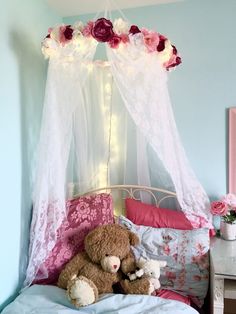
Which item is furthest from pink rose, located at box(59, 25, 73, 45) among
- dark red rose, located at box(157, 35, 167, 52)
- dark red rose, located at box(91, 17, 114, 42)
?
dark red rose, located at box(157, 35, 167, 52)

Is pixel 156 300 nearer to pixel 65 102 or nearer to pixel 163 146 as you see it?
pixel 163 146

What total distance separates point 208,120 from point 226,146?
259 millimetres

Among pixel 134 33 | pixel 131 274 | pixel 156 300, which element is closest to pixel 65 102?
pixel 134 33

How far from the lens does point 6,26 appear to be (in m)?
1.92

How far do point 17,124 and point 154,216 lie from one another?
1209mm

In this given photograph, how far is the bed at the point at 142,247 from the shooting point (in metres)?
1.72

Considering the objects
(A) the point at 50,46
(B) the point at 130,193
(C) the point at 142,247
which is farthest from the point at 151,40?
(C) the point at 142,247

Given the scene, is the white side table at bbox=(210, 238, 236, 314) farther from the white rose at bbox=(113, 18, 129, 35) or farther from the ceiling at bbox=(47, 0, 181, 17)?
the ceiling at bbox=(47, 0, 181, 17)

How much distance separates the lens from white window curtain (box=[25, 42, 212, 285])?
186 cm

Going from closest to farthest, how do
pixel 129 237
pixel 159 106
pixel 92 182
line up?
pixel 159 106 < pixel 129 237 < pixel 92 182

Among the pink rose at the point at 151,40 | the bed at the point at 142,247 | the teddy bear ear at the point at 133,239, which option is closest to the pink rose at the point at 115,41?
the pink rose at the point at 151,40

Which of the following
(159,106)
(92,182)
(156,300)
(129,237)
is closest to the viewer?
(156,300)

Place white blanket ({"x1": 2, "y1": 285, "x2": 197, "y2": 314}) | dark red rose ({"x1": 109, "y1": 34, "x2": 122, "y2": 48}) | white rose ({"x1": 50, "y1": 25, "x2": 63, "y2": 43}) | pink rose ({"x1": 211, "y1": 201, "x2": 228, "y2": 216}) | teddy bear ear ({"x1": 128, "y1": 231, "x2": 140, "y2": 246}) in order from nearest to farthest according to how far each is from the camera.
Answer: white blanket ({"x1": 2, "y1": 285, "x2": 197, "y2": 314}), dark red rose ({"x1": 109, "y1": 34, "x2": 122, "y2": 48}), white rose ({"x1": 50, "y1": 25, "x2": 63, "y2": 43}), teddy bear ear ({"x1": 128, "y1": 231, "x2": 140, "y2": 246}), pink rose ({"x1": 211, "y1": 201, "x2": 228, "y2": 216})

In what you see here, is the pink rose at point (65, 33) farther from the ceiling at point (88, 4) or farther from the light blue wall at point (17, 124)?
the ceiling at point (88, 4)
